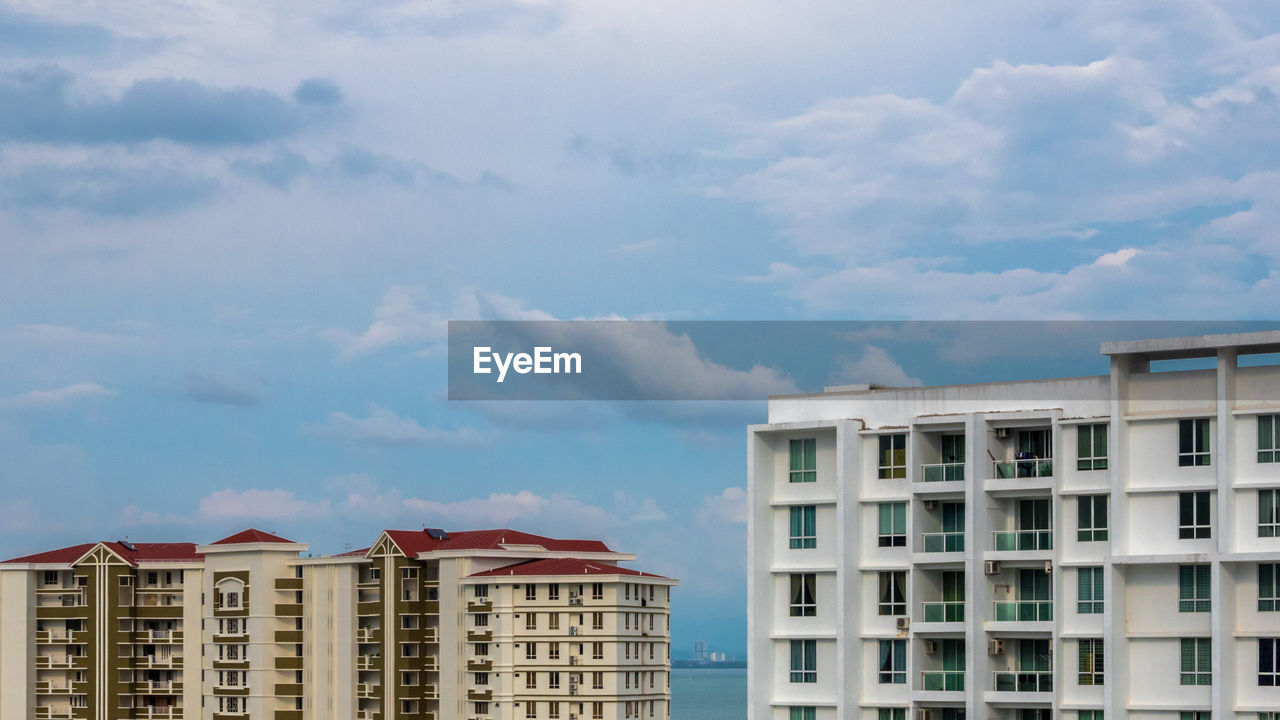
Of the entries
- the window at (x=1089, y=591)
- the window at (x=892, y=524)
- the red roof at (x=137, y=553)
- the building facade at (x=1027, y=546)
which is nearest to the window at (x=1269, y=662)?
the building facade at (x=1027, y=546)

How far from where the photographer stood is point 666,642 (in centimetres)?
6881

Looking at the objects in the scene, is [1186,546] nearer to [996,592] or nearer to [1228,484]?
[1228,484]

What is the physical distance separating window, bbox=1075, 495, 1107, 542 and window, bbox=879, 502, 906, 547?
4.26m

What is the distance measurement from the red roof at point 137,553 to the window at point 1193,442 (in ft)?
153

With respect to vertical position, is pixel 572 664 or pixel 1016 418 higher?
pixel 1016 418

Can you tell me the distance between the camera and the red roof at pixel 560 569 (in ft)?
215

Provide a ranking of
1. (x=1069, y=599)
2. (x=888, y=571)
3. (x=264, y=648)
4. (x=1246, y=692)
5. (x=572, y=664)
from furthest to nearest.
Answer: (x=264, y=648) → (x=572, y=664) → (x=888, y=571) → (x=1069, y=599) → (x=1246, y=692)

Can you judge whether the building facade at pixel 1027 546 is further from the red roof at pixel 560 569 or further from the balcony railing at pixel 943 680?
the red roof at pixel 560 569

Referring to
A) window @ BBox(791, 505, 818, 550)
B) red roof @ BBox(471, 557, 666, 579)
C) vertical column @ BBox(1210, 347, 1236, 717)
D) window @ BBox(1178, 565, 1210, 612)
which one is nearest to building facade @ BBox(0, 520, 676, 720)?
red roof @ BBox(471, 557, 666, 579)

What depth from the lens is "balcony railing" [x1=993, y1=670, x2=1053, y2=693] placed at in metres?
40.8

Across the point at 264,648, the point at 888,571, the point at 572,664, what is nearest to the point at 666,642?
the point at 572,664

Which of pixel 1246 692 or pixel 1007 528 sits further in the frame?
pixel 1007 528

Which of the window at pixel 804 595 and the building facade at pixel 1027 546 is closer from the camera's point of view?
the building facade at pixel 1027 546

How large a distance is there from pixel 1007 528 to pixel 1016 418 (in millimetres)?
2543
